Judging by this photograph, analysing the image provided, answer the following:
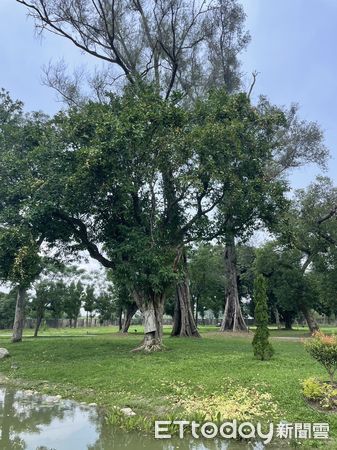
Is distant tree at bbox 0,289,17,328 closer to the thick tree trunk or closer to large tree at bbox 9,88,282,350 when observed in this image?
the thick tree trunk

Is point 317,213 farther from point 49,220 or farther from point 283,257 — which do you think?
point 49,220

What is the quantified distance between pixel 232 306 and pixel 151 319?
14516 mm

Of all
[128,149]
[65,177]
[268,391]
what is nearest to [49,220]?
[65,177]

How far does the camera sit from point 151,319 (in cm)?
1590

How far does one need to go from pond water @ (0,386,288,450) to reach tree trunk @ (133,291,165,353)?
6.46 m

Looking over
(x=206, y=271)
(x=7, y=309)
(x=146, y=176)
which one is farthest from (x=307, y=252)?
(x=7, y=309)

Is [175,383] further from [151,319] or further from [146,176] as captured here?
[146,176]

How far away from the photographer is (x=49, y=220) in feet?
49.9

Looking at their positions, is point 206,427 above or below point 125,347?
below

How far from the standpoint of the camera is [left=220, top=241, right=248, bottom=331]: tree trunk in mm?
28656

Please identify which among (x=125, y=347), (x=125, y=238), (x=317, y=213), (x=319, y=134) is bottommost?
(x=125, y=347)

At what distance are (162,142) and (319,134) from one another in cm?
1511

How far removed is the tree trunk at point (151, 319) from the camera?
15828 mm

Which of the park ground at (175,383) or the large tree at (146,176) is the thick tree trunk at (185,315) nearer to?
the large tree at (146,176)
